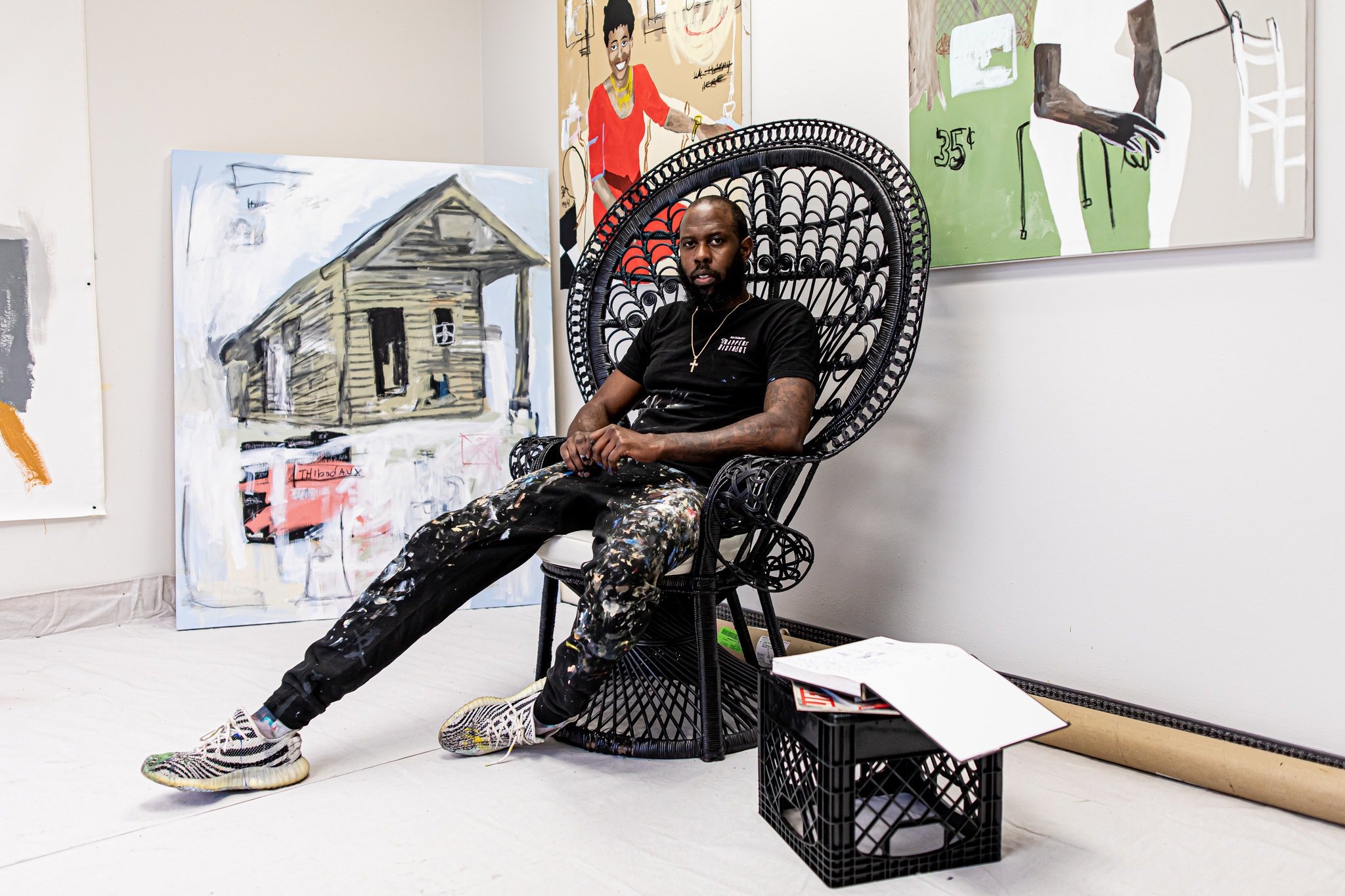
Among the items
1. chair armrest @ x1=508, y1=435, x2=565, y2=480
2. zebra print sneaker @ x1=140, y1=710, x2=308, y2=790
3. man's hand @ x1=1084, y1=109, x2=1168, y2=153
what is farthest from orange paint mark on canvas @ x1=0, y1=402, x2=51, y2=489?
man's hand @ x1=1084, y1=109, x2=1168, y2=153

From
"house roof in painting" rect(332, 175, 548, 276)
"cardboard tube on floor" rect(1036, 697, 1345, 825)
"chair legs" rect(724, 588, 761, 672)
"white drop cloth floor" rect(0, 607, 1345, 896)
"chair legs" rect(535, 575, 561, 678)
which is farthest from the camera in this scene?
"house roof in painting" rect(332, 175, 548, 276)

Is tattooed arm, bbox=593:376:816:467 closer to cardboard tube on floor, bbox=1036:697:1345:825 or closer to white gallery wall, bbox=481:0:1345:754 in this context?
white gallery wall, bbox=481:0:1345:754

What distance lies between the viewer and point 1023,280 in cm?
226

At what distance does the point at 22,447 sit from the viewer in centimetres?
306

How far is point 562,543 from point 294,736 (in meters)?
0.67

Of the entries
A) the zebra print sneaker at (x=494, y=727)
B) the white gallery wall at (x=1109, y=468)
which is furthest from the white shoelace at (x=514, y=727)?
the white gallery wall at (x=1109, y=468)

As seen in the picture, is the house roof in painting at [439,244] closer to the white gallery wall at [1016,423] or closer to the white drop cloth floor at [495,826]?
the white gallery wall at [1016,423]

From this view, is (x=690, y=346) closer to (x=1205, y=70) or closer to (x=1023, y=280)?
(x=1023, y=280)

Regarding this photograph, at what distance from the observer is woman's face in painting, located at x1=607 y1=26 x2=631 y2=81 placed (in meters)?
3.23

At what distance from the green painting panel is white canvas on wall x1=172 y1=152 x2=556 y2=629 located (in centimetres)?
161

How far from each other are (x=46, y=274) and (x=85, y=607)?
1076 millimetres

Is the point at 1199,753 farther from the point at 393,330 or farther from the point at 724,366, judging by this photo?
the point at 393,330

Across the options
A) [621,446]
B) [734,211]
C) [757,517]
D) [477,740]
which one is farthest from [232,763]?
[734,211]

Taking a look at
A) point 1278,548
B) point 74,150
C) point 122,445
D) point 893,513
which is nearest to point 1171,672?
point 1278,548
